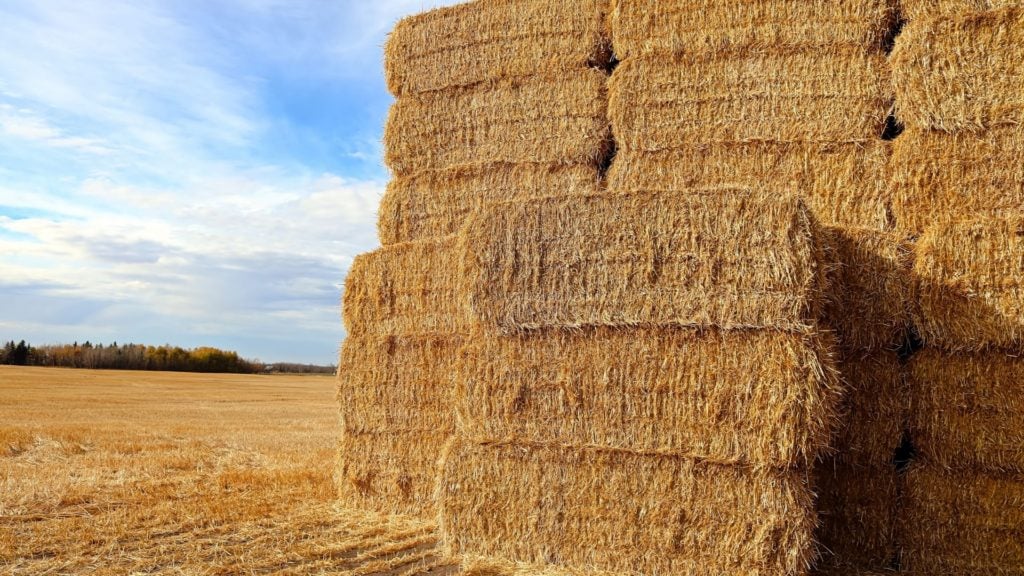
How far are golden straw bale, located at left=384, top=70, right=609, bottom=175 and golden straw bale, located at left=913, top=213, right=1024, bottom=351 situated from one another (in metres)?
2.72

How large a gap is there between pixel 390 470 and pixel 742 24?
15.6 ft

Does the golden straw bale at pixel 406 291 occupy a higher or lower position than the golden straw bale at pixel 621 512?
higher

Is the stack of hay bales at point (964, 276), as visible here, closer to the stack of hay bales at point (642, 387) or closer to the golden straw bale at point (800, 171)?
the golden straw bale at point (800, 171)

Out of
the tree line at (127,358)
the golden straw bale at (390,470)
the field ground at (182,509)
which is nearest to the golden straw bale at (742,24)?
the golden straw bale at (390,470)

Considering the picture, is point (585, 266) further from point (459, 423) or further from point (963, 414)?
point (963, 414)

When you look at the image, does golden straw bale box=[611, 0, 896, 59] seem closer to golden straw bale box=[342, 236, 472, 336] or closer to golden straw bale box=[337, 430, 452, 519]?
golden straw bale box=[342, 236, 472, 336]

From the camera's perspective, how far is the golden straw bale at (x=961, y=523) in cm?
495

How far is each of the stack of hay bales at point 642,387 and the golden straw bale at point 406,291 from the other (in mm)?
1065

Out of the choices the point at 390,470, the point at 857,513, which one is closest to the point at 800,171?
the point at 857,513

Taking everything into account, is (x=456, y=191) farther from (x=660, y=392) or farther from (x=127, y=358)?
(x=127, y=358)

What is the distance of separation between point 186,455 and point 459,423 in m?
5.89

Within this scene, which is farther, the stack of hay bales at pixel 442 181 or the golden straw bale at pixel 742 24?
the stack of hay bales at pixel 442 181

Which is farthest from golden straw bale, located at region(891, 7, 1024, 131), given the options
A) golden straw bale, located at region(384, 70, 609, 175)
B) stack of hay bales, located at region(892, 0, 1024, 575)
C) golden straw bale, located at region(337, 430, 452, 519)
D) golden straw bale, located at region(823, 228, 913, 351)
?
golden straw bale, located at region(337, 430, 452, 519)

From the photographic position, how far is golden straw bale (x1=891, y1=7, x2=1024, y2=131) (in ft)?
17.5
